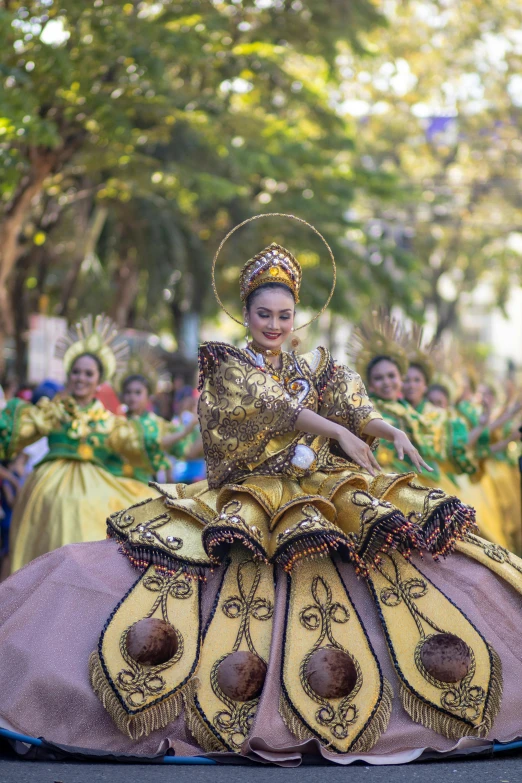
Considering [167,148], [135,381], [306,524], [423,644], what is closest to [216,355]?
[306,524]

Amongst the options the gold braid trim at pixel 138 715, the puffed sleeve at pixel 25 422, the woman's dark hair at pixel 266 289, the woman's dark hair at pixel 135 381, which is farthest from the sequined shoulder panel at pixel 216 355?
the woman's dark hair at pixel 135 381

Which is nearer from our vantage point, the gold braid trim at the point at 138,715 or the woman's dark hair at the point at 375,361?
the gold braid trim at the point at 138,715

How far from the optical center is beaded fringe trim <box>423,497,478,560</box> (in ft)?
15.1

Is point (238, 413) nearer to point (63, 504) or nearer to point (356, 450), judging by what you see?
point (356, 450)

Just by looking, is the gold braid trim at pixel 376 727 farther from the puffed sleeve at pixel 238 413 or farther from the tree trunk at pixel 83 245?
the tree trunk at pixel 83 245

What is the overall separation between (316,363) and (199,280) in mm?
13854

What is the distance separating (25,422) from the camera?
769cm

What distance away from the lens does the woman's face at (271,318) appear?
Result: 5016 millimetres

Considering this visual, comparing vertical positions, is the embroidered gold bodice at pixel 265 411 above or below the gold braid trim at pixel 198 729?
above

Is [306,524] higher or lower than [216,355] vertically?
lower

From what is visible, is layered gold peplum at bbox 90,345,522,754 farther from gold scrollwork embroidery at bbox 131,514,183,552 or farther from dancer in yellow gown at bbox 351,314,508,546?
dancer in yellow gown at bbox 351,314,508,546

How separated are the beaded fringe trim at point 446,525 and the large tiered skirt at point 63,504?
3.39 meters

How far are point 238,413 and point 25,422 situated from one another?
3.23 meters

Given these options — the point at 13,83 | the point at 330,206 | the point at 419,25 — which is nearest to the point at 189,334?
the point at 330,206
